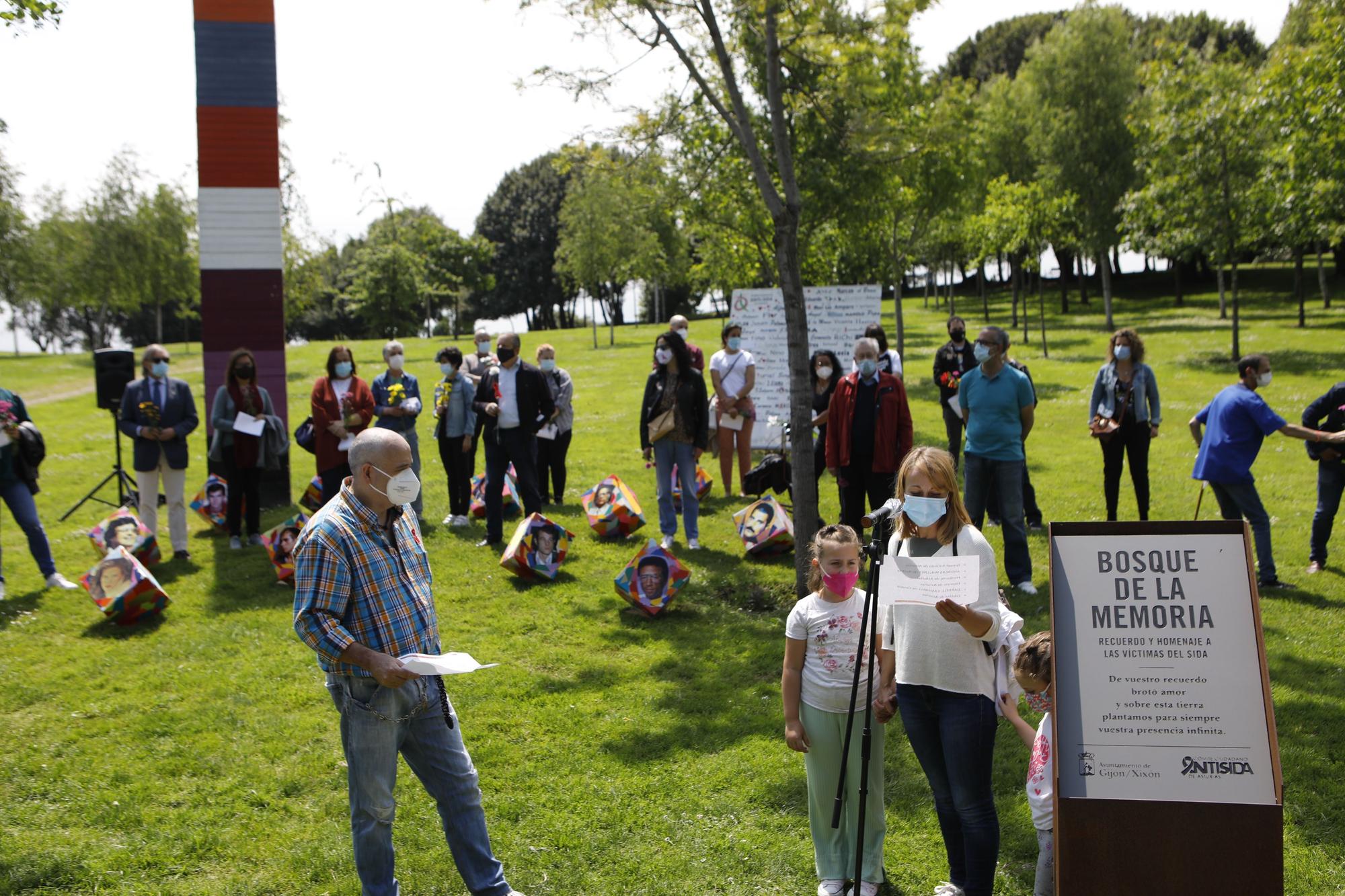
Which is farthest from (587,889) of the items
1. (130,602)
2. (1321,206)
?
(1321,206)

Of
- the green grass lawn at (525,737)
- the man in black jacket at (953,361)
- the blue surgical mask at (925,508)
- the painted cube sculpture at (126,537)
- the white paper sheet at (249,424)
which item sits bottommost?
the green grass lawn at (525,737)

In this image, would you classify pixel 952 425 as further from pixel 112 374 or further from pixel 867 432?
pixel 112 374

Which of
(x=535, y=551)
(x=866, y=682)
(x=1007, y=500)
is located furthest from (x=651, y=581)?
(x=866, y=682)

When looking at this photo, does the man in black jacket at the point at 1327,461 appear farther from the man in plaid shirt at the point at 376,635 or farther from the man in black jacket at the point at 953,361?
the man in plaid shirt at the point at 376,635

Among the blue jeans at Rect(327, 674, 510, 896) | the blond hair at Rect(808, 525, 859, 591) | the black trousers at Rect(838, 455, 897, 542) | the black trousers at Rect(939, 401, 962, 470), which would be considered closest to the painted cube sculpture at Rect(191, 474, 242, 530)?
the black trousers at Rect(838, 455, 897, 542)

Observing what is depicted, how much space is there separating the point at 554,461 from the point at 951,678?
357 inches

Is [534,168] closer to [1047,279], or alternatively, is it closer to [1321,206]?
[1047,279]

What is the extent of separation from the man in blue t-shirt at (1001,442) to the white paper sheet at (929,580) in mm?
4553

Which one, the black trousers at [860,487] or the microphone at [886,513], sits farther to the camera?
the black trousers at [860,487]

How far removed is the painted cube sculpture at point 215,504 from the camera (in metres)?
11.8

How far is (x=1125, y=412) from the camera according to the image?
9.59m

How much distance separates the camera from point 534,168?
67625 millimetres

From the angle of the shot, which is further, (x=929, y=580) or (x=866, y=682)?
(x=866, y=682)

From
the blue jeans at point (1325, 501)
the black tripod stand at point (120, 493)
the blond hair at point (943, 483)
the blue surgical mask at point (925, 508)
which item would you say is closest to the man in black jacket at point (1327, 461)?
the blue jeans at point (1325, 501)
